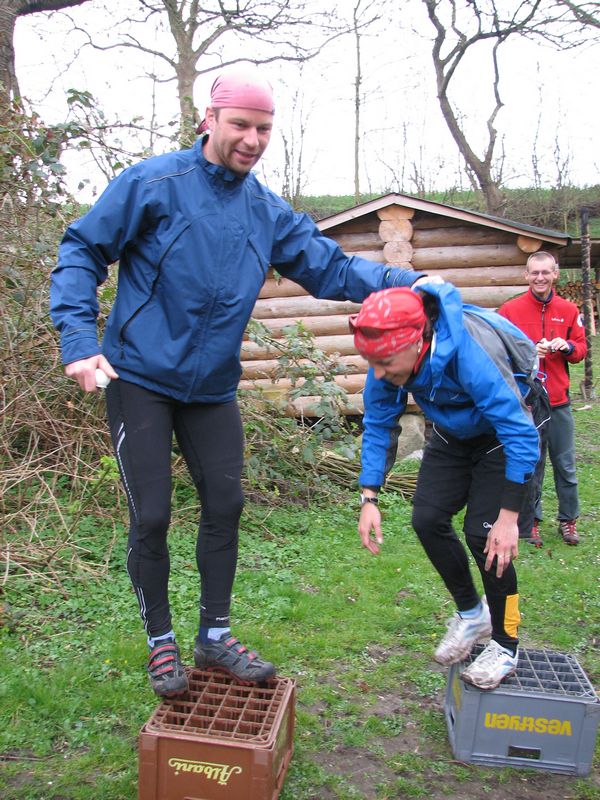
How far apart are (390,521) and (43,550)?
2893 mm

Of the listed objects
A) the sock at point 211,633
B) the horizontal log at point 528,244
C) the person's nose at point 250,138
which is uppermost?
the horizontal log at point 528,244

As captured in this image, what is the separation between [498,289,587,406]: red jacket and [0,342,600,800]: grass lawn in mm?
1305

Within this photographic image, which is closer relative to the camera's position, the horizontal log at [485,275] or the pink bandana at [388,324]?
the pink bandana at [388,324]

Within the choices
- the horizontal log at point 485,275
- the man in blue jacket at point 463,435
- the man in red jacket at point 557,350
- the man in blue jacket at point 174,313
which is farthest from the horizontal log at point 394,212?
the man in blue jacket at point 174,313

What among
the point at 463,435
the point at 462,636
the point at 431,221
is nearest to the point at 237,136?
the point at 463,435

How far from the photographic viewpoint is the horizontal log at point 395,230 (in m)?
9.22

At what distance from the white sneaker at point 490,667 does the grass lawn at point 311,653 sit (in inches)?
14.6

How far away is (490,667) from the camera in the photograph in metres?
2.82

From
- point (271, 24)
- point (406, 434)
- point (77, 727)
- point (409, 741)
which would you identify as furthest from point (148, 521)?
point (271, 24)

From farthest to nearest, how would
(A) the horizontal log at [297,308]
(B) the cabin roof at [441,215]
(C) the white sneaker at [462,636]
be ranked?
(A) the horizontal log at [297,308] → (B) the cabin roof at [441,215] → (C) the white sneaker at [462,636]

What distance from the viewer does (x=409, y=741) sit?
3033 millimetres

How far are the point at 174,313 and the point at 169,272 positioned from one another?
0.14 metres

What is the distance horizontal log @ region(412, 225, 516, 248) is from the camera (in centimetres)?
944

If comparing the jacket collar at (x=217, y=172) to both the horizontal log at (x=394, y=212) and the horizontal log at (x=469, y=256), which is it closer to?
the horizontal log at (x=394, y=212)
